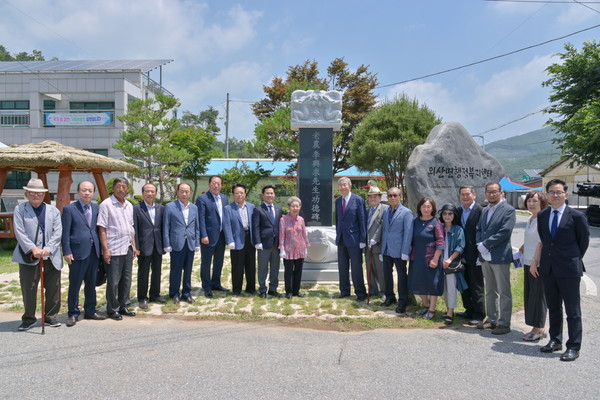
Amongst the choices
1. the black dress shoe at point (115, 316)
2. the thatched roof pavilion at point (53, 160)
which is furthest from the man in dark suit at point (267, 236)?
the thatched roof pavilion at point (53, 160)

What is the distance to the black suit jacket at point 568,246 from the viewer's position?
12.8ft

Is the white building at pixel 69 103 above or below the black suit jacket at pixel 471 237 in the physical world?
above

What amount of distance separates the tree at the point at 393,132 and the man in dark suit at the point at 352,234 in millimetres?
9943

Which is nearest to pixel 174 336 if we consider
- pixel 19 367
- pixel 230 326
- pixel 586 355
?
pixel 230 326

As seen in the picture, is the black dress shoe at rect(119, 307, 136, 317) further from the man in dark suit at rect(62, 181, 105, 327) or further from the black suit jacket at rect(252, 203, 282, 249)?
the black suit jacket at rect(252, 203, 282, 249)

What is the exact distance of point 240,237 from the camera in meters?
6.15

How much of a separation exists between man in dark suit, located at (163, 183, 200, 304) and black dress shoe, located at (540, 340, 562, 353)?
4.15 metres

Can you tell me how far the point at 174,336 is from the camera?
14.5 feet

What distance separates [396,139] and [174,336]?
13.0 meters

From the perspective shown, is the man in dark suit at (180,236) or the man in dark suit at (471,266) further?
the man in dark suit at (180,236)

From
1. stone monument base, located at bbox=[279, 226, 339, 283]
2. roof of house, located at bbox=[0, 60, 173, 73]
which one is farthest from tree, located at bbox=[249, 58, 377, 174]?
stone monument base, located at bbox=[279, 226, 339, 283]

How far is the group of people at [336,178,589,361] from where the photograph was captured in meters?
3.97

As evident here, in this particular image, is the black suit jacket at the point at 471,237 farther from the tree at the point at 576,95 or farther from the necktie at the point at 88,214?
the tree at the point at 576,95

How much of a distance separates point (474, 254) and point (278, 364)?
2.63 m
